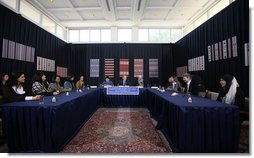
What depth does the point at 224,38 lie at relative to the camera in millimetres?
3764

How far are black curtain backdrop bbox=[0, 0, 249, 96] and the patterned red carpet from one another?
83.5 inches

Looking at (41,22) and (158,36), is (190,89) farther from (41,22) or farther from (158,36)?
(41,22)

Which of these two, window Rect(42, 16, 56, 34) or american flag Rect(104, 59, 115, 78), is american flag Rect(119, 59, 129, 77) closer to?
american flag Rect(104, 59, 115, 78)

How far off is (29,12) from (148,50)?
17.2ft

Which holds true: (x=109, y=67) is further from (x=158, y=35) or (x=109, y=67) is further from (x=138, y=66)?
→ (x=158, y=35)

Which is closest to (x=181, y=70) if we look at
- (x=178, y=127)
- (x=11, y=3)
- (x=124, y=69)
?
(x=124, y=69)

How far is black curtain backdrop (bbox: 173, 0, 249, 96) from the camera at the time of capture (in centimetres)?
309

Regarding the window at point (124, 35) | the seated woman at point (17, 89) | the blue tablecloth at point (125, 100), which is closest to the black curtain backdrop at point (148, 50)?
the window at point (124, 35)

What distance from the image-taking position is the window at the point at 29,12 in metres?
5.15

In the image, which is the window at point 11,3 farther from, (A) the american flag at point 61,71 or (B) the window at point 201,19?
(B) the window at point 201,19

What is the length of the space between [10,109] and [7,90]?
41 cm

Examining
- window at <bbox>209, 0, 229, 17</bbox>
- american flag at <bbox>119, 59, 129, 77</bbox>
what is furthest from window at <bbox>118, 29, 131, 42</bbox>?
window at <bbox>209, 0, 229, 17</bbox>

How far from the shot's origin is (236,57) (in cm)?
334

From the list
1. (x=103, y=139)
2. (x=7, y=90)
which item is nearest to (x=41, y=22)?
(x=7, y=90)
